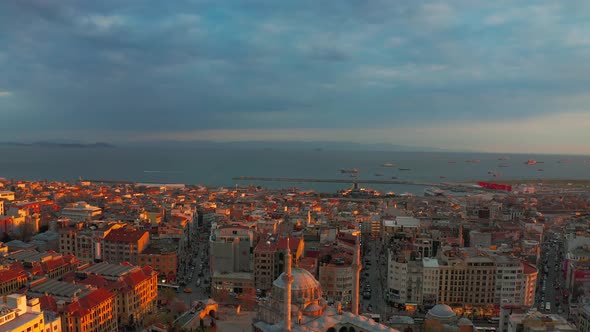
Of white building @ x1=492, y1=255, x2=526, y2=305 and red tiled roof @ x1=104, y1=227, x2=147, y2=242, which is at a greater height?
red tiled roof @ x1=104, y1=227, x2=147, y2=242

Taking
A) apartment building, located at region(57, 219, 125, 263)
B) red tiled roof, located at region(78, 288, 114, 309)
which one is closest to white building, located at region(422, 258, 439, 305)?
red tiled roof, located at region(78, 288, 114, 309)

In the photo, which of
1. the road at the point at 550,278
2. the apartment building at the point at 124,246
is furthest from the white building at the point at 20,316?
the road at the point at 550,278

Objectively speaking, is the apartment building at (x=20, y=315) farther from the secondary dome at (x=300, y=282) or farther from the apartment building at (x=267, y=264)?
the apartment building at (x=267, y=264)

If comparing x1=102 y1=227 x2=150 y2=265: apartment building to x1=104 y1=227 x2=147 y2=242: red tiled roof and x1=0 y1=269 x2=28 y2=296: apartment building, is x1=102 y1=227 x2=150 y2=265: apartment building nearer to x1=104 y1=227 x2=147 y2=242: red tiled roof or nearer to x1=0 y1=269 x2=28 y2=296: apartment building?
x1=104 y1=227 x2=147 y2=242: red tiled roof

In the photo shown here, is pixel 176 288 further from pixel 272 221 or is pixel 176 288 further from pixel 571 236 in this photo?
pixel 571 236

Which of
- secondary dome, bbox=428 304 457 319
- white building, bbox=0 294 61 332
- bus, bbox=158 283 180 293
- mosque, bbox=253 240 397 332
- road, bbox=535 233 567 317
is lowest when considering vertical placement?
bus, bbox=158 283 180 293

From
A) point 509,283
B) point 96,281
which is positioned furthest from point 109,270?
point 509,283

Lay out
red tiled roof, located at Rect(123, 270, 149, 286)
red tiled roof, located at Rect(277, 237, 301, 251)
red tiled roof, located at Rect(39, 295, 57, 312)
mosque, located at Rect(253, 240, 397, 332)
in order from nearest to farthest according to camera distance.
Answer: mosque, located at Rect(253, 240, 397, 332) < red tiled roof, located at Rect(39, 295, 57, 312) < red tiled roof, located at Rect(123, 270, 149, 286) < red tiled roof, located at Rect(277, 237, 301, 251)

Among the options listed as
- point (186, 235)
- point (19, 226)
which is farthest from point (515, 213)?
point (19, 226)
